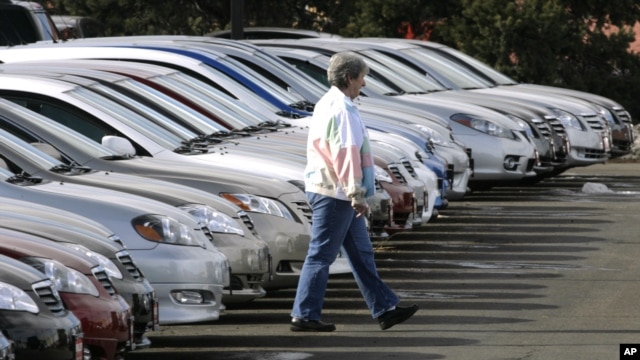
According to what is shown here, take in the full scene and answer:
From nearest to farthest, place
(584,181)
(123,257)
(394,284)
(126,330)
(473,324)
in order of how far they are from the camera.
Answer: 1. (126,330)
2. (123,257)
3. (473,324)
4. (394,284)
5. (584,181)

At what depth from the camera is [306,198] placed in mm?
11383

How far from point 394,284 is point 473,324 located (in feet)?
6.89

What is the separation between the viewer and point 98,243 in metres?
8.44

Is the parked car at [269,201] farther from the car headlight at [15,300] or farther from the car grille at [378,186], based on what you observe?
the car headlight at [15,300]

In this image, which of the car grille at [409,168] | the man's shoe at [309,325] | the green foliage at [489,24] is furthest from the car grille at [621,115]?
the man's shoe at [309,325]

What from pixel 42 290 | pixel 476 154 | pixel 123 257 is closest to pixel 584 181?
→ pixel 476 154

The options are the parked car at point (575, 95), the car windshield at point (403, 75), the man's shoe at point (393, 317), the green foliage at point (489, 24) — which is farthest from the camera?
the green foliage at point (489, 24)

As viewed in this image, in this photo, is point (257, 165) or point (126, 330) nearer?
point (126, 330)

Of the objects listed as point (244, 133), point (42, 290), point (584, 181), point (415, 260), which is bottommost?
point (584, 181)

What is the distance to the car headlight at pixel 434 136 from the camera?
16.9 metres

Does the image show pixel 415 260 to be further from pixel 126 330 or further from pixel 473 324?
pixel 126 330

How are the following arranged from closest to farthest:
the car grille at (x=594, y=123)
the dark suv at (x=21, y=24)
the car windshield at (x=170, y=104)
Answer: the car windshield at (x=170, y=104) < the car grille at (x=594, y=123) < the dark suv at (x=21, y=24)

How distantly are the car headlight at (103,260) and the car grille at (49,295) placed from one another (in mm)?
908

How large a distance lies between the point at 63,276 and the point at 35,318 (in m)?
0.73
